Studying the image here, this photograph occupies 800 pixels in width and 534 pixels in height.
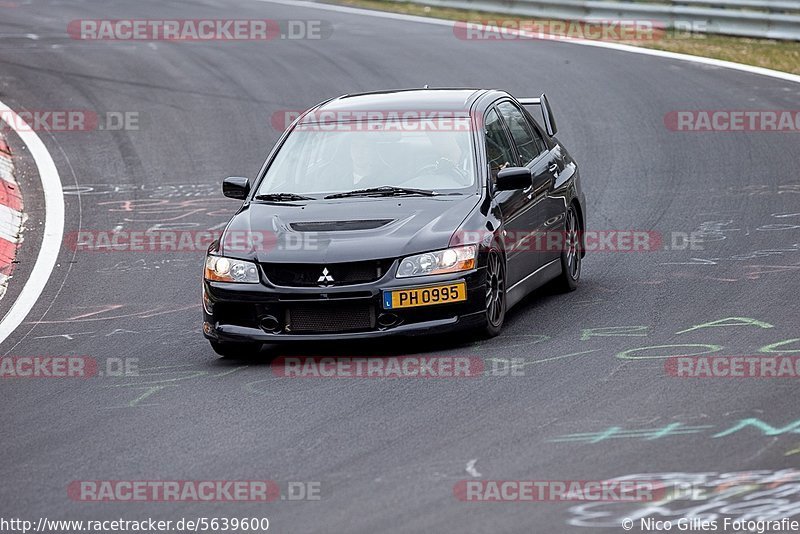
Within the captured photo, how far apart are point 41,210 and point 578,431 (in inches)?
359

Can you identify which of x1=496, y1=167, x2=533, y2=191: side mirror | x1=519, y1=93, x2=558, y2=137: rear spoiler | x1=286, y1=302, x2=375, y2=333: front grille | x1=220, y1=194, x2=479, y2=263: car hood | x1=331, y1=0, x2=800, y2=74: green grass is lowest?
x1=286, y1=302, x2=375, y2=333: front grille

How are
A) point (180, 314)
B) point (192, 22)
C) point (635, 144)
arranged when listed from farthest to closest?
1. point (192, 22)
2. point (635, 144)
3. point (180, 314)

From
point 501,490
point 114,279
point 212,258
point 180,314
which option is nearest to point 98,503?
point 501,490

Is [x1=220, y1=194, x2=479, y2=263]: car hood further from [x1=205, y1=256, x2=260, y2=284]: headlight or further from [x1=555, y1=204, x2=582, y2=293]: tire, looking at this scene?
[x1=555, y1=204, x2=582, y2=293]: tire

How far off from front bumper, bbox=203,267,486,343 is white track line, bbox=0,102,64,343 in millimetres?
2343

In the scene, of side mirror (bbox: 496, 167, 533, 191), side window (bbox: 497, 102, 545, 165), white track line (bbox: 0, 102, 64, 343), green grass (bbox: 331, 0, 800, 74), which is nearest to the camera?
side mirror (bbox: 496, 167, 533, 191)

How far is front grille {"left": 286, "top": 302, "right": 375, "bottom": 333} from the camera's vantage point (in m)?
8.86

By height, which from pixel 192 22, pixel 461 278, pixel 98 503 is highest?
pixel 192 22

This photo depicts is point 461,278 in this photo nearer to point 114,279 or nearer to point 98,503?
point 98,503

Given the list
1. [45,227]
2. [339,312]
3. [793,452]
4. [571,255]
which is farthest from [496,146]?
[45,227]

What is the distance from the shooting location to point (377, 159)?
1002cm

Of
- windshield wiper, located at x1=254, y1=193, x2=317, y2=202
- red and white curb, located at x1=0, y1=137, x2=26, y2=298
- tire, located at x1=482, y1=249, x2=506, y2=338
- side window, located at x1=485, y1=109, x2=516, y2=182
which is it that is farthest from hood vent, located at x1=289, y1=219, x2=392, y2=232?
red and white curb, located at x1=0, y1=137, x2=26, y2=298

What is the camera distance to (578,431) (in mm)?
6984

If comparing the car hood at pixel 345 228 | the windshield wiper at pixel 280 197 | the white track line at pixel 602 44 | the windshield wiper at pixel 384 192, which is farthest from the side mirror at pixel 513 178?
the white track line at pixel 602 44
